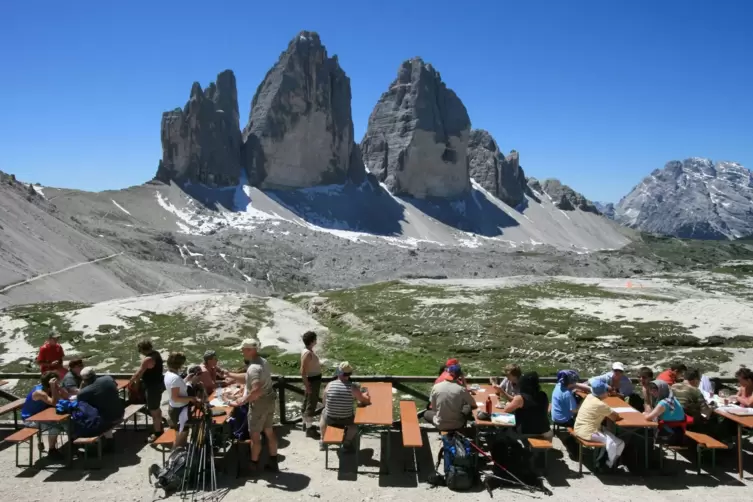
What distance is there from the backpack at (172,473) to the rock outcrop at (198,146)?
142 metres

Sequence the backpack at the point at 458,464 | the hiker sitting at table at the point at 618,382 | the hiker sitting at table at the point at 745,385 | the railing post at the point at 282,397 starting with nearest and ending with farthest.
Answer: the backpack at the point at 458,464 < the hiker sitting at table at the point at 745,385 < the hiker sitting at table at the point at 618,382 < the railing post at the point at 282,397

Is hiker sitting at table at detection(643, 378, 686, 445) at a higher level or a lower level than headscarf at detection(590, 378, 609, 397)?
lower

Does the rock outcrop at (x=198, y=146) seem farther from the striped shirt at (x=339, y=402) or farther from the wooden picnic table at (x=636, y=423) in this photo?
the wooden picnic table at (x=636, y=423)

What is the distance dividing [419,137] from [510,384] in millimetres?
175823

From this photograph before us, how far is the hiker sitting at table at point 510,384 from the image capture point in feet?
39.0

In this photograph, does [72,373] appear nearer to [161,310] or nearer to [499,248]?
[161,310]

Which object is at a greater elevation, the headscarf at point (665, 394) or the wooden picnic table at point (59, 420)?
the headscarf at point (665, 394)

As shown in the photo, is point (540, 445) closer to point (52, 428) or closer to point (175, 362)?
point (175, 362)

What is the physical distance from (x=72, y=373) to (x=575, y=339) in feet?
74.6

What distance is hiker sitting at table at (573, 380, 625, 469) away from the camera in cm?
1045

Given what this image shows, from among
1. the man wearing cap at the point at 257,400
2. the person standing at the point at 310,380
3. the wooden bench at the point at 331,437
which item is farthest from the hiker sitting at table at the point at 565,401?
the man wearing cap at the point at 257,400

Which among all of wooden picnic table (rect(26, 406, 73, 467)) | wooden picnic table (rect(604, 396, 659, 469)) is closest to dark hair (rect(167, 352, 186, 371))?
wooden picnic table (rect(26, 406, 73, 467))

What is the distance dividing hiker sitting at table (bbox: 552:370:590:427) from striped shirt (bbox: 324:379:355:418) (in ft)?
14.5

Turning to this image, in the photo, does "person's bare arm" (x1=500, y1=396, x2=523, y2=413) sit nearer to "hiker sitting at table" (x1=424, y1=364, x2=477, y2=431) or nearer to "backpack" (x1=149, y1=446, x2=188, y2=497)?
A: "hiker sitting at table" (x1=424, y1=364, x2=477, y2=431)
